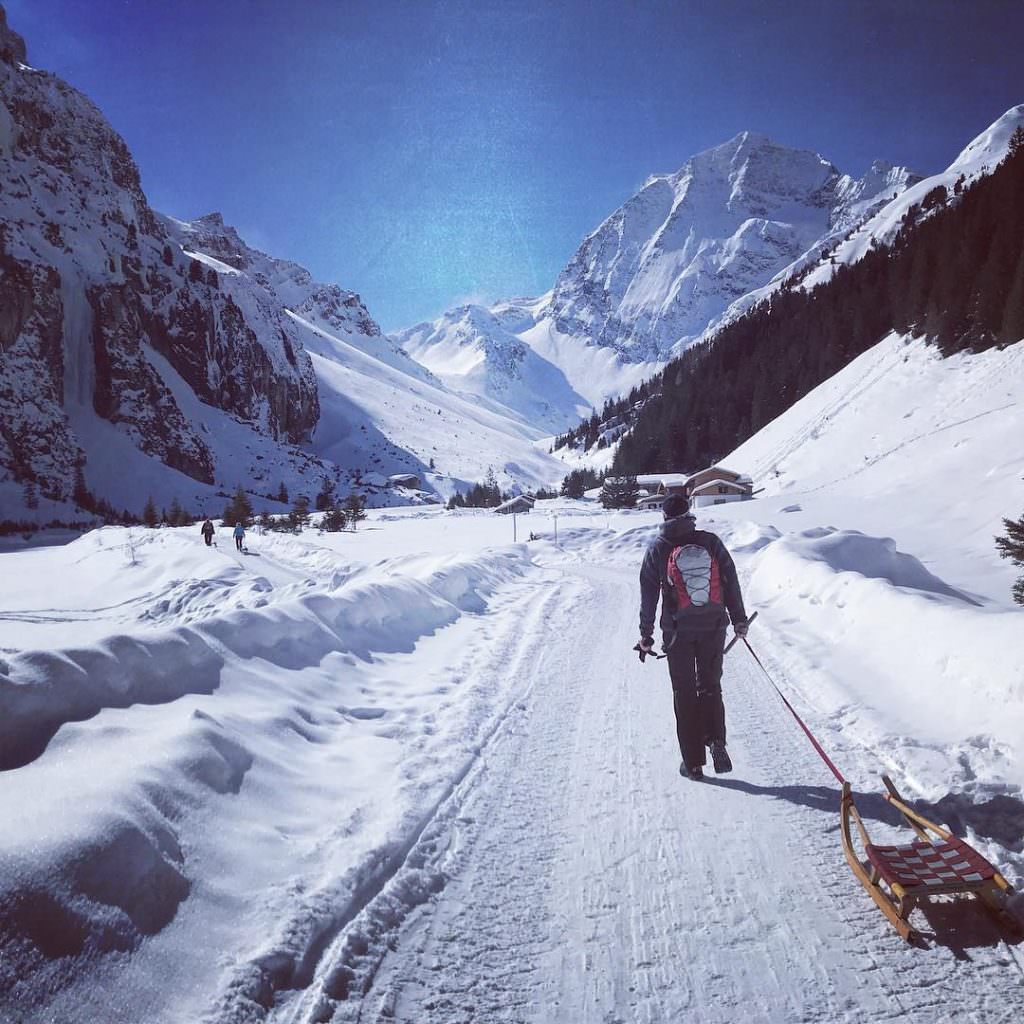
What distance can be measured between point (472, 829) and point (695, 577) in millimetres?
2512

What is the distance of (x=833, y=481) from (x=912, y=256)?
45407mm

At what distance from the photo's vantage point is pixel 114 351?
9638 centimetres

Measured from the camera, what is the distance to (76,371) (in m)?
94.6

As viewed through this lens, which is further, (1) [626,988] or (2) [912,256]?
(2) [912,256]

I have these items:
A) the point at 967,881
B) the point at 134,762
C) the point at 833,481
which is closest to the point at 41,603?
the point at 134,762

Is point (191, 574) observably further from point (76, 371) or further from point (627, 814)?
point (76, 371)

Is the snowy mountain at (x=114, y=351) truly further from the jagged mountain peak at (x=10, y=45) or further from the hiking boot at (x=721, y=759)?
the hiking boot at (x=721, y=759)

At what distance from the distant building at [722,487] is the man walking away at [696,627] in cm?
4329

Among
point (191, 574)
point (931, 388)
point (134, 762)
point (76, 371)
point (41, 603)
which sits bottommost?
point (41, 603)

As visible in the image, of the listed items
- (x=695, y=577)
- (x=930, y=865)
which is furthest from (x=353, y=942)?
(x=695, y=577)

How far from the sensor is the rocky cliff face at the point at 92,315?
79.8 m

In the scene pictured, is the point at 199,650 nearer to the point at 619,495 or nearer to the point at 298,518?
the point at 298,518

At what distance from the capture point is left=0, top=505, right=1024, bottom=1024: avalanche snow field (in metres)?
2.42

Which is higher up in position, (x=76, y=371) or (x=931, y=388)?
(x=76, y=371)
